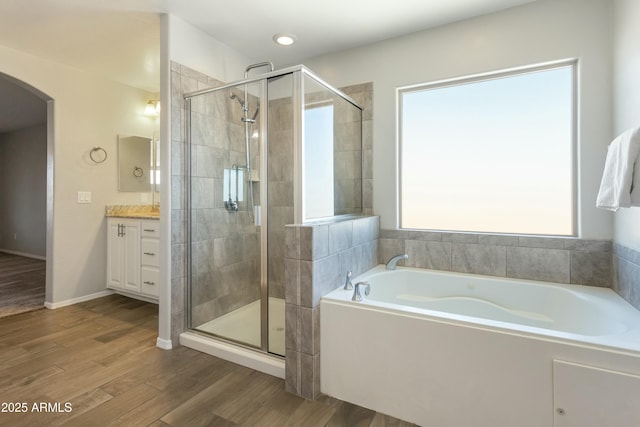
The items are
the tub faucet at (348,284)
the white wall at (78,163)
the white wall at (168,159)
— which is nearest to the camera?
the tub faucet at (348,284)

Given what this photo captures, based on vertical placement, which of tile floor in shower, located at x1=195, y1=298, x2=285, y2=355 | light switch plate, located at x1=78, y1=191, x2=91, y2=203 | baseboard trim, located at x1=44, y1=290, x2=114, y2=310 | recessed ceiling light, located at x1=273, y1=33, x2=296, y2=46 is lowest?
baseboard trim, located at x1=44, y1=290, x2=114, y2=310

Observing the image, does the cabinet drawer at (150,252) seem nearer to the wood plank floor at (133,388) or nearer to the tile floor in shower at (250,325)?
the wood plank floor at (133,388)

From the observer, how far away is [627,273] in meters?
1.77

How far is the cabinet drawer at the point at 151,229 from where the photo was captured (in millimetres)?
3031

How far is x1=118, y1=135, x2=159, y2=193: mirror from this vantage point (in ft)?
12.2

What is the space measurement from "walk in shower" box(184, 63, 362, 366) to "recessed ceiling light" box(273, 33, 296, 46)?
650 mm

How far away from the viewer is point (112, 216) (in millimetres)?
3490

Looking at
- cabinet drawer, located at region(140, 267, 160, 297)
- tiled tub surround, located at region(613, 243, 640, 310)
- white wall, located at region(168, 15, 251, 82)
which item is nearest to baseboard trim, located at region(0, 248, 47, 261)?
cabinet drawer, located at region(140, 267, 160, 297)

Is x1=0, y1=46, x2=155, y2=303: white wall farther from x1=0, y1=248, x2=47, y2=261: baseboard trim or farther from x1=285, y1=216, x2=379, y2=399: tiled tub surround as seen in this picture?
x1=0, y1=248, x2=47, y2=261: baseboard trim

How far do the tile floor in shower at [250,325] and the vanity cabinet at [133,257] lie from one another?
3.26ft

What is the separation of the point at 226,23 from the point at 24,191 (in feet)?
20.0

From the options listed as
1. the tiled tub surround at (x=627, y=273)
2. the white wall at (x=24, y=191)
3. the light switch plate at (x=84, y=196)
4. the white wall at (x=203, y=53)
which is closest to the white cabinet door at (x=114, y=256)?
the light switch plate at (x=84, y=196)

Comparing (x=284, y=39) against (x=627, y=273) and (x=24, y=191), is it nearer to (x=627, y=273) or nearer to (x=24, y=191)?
(x=627, y=273)

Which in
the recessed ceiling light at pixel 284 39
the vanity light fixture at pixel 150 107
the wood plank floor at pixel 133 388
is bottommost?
the wood plank floor at pixel 133 388
